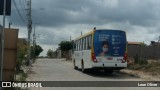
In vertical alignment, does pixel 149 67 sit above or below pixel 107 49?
below

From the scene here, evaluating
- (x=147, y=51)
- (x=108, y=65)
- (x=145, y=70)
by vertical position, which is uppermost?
(x=147, y=51)

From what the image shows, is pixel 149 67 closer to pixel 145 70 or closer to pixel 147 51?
pixel 145 70

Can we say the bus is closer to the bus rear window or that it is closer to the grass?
the bus rear window

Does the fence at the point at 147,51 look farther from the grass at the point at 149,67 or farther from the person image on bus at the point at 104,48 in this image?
the person image on bus at the point at 104,48

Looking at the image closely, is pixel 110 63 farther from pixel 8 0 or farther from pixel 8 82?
pixel 8 0

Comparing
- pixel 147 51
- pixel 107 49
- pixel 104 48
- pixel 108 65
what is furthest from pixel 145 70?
pixel 147 51

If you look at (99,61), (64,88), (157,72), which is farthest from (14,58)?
(157,72)

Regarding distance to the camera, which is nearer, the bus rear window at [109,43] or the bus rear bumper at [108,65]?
the bus rear bumper at [108,65]

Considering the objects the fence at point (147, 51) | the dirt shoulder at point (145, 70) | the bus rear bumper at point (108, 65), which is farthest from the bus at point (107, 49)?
the fence at point (147, 51)

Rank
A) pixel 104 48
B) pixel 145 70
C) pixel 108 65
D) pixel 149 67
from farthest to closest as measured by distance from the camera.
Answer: pixel 149 67
pixel 145 70
pixel 104 48
pixel 108 65

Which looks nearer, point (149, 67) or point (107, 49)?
point (107, 49)

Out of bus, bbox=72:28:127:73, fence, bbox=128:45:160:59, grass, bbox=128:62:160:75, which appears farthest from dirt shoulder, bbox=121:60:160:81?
fence, bbox=128:45:160:59

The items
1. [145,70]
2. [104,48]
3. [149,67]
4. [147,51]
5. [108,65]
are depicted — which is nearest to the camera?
[108,65]

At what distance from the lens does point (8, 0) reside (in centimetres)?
1302
